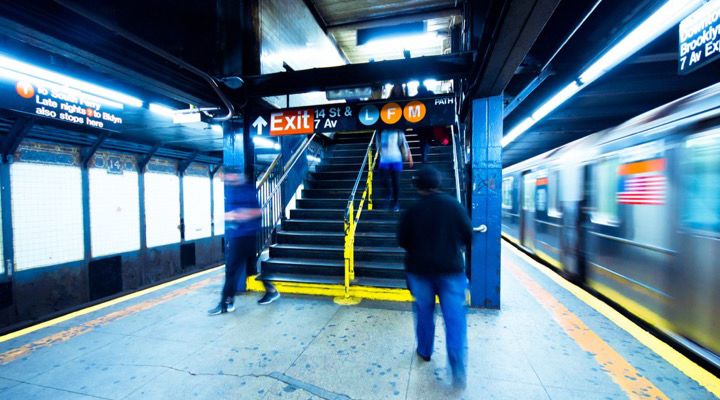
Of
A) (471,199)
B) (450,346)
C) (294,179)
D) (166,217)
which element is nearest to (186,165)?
(166,217)

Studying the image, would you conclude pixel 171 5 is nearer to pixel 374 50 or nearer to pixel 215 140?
pixel 215 140

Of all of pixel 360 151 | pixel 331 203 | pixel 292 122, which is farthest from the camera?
pixel 360 151

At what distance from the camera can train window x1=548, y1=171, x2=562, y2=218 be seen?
608 centimetres

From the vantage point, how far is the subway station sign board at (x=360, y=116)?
12.9 feet

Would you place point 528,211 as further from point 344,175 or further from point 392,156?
point 344,175

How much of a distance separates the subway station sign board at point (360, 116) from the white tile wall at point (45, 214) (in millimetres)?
4678

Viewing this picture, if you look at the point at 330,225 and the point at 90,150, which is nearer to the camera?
the point at 330,225

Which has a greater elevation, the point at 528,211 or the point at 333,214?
the point at 333,214

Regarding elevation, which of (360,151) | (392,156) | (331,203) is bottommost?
(331,203)

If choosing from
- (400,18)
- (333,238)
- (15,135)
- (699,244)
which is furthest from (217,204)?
(699,244)

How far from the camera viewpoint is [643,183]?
364cm

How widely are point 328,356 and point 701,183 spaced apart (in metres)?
3.97

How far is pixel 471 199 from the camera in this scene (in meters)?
4.11

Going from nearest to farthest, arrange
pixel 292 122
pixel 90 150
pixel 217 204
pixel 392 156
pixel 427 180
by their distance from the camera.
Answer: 1. pixel 427 180
2. pixel 292 122
3. pixel 392 156
4. pixel 90 150
5. pixel 217 204
